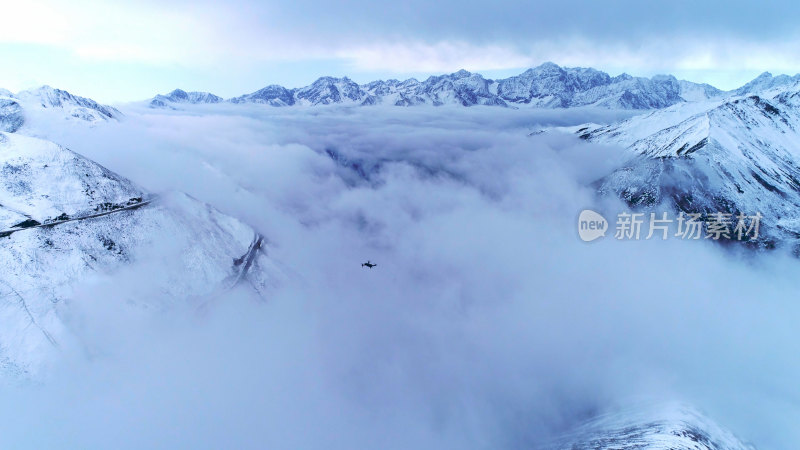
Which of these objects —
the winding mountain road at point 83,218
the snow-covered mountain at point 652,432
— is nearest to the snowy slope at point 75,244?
the winding mountain road at point 83,218

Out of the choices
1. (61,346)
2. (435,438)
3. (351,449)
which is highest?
(61,346)

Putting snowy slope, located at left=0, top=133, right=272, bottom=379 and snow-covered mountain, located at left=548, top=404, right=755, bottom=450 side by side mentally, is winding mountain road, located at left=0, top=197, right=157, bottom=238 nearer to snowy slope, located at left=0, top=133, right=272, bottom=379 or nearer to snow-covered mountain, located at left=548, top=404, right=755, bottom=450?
snowy slope, located at left=0, top=133, right=272, bottom=379

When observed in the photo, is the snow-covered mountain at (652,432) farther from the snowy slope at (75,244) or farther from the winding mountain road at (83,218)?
the winding mountain road at (83,218)

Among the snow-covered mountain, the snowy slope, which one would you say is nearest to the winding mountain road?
the snowy slope

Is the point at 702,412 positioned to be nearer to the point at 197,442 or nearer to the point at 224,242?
the point at 197,442

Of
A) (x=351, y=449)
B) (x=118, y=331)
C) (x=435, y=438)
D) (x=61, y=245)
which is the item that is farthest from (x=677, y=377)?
(x=61, y=245)

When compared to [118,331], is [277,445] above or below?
below

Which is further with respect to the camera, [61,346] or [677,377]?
[677,377]
